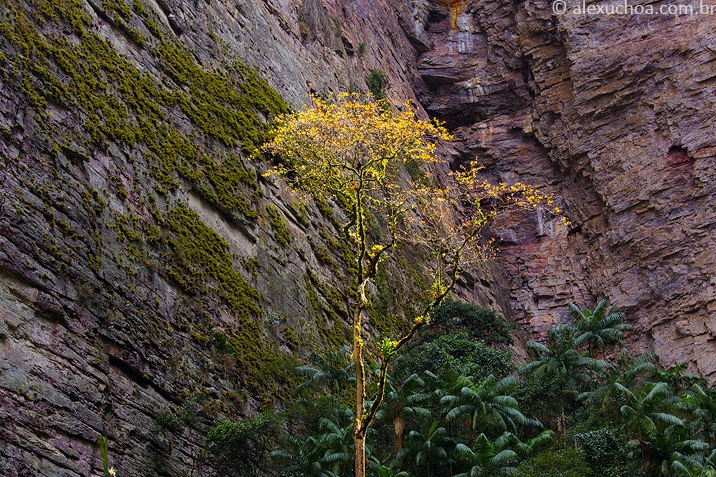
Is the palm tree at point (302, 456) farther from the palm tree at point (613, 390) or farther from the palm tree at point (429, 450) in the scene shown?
the palm tree at point (613, 390)

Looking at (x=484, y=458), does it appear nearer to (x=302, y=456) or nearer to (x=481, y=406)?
(x=481, y=406)

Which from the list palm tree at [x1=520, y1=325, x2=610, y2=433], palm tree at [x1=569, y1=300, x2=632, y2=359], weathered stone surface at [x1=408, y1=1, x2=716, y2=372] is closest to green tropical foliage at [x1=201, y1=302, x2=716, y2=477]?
palm tree at [x1=520, y1=325, x2=610, y2=433]

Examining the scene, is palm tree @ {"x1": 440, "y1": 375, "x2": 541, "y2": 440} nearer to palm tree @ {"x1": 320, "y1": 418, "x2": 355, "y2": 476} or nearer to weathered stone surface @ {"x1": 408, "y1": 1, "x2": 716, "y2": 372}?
palm tree @ {"x1": 320, "y1": 418, "x2": 355, "y2": 476}

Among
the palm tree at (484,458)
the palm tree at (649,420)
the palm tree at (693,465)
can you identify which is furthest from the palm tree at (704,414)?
the palm tree at (484,458)

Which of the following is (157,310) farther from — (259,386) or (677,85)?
(677,85)

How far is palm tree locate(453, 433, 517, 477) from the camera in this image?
18.8 metres

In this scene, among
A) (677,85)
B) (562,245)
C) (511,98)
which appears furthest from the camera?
(511,98)

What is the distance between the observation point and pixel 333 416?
19.1 meters

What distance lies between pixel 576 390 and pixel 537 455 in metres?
7.00

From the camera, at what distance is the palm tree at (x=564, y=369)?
26922 millimetres

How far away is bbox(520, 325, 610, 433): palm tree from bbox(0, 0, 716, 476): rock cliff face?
7481mm

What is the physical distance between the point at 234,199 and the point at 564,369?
1354 centimetres

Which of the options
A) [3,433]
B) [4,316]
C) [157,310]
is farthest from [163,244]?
[3,433]

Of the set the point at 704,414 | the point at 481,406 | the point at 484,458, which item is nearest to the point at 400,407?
the point at 481,406
